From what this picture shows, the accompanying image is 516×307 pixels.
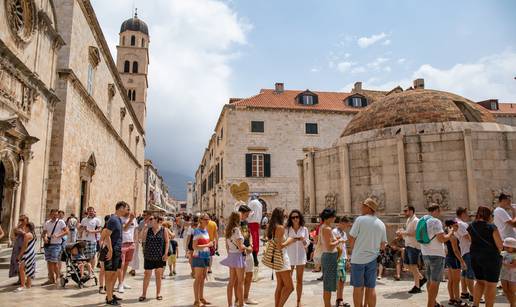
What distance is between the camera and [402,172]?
11.7m

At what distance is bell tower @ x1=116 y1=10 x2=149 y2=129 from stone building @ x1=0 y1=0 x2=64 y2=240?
3561cm

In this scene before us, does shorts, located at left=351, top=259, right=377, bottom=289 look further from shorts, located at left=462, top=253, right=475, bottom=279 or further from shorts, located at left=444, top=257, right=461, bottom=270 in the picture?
shorts, located at left=462, top=253, right=475, bottom=279

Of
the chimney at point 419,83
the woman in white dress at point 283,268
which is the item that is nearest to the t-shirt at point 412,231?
the woman in white dress at point 283,268

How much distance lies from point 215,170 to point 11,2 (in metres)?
28.6

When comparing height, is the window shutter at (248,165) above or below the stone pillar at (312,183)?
above

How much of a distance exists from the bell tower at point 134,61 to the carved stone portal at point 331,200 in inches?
1601

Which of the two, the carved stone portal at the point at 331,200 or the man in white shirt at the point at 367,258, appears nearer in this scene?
the man in white shirt at the point at 367,258

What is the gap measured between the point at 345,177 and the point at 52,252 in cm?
903

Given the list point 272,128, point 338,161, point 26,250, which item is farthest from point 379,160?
point 272,128

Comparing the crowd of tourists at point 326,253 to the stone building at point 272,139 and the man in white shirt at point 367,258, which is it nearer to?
the man in white shirt at point 367,258

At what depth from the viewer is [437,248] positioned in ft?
18.6

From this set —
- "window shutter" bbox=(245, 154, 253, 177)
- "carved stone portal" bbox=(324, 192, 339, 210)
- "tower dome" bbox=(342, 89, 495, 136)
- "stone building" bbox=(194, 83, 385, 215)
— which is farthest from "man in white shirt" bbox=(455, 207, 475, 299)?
"window shutter" bbox=(245, 154, 253, 177)

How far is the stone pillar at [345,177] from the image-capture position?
41.6 feet

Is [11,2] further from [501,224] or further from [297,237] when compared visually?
[501,224]
